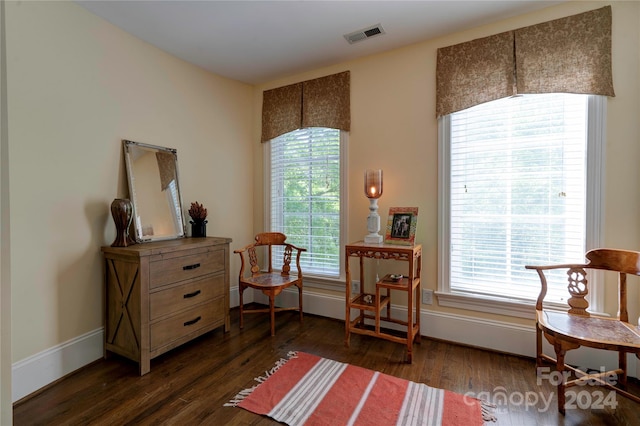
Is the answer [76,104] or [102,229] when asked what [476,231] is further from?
[76,104]

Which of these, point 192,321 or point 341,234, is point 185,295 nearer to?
point 192,321

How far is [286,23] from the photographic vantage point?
227cm

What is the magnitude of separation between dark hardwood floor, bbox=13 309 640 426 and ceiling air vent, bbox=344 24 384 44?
2.62m

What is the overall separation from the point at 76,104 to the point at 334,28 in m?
2.01

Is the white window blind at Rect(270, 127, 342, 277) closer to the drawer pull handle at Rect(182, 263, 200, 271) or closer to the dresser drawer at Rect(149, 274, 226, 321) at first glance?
the dresser drawer at Rect(149, 274, 226, 321)

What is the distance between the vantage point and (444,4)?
6.79ft

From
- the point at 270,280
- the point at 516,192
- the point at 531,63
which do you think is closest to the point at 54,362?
the point at 270,280

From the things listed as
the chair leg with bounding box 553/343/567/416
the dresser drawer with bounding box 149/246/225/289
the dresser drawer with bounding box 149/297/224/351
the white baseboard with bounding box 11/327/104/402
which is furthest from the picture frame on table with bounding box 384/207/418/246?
the white baseboard with bounding box 11/327/104/402

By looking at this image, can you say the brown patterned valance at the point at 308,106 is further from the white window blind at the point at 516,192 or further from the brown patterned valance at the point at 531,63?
the white window blind at the point at 516,192

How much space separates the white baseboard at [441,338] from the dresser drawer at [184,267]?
689 millimetres

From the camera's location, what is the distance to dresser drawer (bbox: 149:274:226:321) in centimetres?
208

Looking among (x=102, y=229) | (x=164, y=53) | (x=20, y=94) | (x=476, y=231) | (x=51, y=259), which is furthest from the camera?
(x=164, y=53)

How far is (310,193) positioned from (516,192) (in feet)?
6.12

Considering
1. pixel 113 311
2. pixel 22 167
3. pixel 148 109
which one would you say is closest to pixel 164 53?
pixel 148 109
